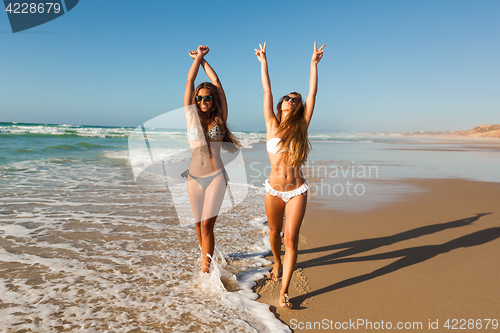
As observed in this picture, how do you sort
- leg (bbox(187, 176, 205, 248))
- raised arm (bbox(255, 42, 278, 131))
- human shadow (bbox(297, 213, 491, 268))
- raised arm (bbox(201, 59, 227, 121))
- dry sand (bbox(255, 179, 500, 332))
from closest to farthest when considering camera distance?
dry sand (bbox(255, 179, 500, 332)), raised arm (bbox(255, 42, 278, 131)), leg (bbox(187, 176, 205, 248)), raised arm (bbox(201, 59, 227, 121)), human shadow (bbox(297, 213, 491, 268))

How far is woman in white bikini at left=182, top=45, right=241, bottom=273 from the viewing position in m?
3.35

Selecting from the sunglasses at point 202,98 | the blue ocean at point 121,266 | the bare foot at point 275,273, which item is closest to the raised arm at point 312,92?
the sunglasses at point 202,98

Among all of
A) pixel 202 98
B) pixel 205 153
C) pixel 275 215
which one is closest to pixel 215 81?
pixel 202 98

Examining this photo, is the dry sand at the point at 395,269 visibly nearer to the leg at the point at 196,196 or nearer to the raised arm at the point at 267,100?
the leg at the point at 196,196

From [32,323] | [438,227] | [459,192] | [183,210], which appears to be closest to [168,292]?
[32,323]

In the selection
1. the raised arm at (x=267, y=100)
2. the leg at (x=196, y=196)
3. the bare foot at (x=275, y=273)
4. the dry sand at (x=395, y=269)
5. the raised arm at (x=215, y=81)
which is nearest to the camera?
the dry sand at (x=395, y=269)

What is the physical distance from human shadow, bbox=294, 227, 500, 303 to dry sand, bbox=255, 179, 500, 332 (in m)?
0.01

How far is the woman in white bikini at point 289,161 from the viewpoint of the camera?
3033 millimetres

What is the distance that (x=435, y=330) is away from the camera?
2.71 metres

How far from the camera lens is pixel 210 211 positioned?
3.33 meters

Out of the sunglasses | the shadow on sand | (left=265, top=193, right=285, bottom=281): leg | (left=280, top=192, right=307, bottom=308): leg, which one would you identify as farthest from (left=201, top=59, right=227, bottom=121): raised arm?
the shadow on sand

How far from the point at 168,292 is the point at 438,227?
16.6 feet

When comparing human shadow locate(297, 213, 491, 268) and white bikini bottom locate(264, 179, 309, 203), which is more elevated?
white bikini bottom locate(264, 179, 309, 203)

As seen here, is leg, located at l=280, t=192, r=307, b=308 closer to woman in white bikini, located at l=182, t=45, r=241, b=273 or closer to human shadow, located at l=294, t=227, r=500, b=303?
human shadow, located at l=294, t=227, r=500, b=303
